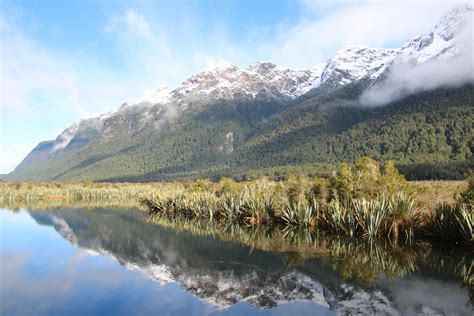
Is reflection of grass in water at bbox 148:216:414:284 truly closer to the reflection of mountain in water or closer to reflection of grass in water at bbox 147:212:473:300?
reflection of grass in water at bbox 147:212:473:300

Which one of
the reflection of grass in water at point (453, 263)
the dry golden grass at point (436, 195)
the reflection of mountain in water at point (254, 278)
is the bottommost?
the reflection of mountain in water at point (254, 278)

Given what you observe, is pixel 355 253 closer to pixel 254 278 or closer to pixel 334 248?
pixel 334 248

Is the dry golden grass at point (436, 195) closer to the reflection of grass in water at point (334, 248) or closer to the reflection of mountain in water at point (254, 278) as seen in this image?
the reflection of grass in water at point (334, 248)

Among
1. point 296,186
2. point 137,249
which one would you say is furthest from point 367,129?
point 137,249

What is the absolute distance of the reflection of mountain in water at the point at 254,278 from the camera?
10.2m

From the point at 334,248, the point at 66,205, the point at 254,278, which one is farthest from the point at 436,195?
the point at 66,205

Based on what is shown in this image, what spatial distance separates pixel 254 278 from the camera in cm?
1298

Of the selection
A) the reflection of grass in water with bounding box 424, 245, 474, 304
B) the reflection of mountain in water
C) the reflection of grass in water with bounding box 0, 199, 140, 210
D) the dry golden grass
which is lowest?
the reflection of mountain in water

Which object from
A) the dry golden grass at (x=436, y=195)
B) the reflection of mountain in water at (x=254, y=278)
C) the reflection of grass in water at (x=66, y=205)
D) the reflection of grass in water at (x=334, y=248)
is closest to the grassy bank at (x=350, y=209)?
the dry golden grass at (x=436, y=195)

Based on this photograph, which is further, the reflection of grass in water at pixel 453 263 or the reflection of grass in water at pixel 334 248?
the reflection of grass in water at pixel 334 248

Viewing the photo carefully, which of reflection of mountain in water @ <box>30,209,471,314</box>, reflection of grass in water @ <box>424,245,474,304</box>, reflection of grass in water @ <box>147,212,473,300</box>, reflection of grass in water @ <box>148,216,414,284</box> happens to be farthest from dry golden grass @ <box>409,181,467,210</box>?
reflection of mountain in water @ <box>30,209,471,314</box>

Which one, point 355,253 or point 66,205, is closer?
point 355,253

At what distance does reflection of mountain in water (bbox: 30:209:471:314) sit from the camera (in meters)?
10.2

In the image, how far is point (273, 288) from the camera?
11.9 m
